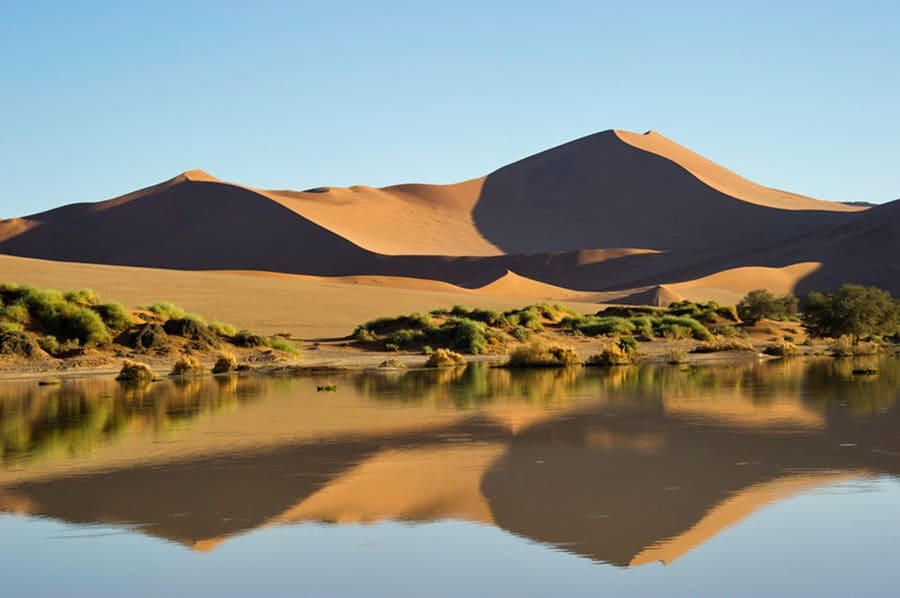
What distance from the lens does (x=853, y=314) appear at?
127 feet

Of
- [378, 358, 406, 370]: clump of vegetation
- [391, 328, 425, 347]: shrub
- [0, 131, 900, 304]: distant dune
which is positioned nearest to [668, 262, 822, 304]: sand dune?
[0, 131, 900, 304]: distant dune

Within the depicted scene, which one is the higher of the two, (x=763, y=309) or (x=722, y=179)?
(x=722, y=179)

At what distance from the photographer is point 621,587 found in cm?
683

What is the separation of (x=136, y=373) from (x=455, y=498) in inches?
608

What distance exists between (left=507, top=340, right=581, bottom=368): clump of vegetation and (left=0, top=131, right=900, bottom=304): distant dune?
55456 millimetres

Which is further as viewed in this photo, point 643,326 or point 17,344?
point 643,326

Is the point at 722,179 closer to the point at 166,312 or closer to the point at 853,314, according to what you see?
the point at 853,314

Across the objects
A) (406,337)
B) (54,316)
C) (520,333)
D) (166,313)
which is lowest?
(406,337)

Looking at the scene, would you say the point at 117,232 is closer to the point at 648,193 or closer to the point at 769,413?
the point at 648,193

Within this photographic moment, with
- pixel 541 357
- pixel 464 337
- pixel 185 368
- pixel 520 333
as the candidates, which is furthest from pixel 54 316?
pixel 520 333

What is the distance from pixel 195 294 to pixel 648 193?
3941 inches

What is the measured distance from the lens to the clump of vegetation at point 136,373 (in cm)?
2383

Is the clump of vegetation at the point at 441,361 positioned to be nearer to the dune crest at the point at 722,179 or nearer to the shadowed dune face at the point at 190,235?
the shadowed dune face at the point at 190,235

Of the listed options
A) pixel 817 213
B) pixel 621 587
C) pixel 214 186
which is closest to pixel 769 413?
pixel 621 587
